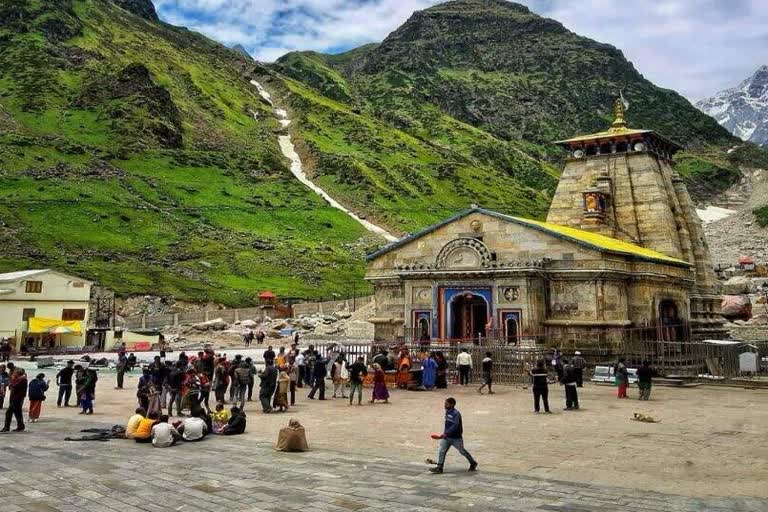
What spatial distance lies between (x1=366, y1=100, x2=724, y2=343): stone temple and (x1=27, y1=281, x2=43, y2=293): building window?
2686 cm

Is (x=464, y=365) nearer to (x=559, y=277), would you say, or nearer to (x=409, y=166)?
(x=559, y=277)

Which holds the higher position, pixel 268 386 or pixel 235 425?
pixel 268 386

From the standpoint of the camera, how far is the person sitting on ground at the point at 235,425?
54.2 ft

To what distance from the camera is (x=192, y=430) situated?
15633 millimetres

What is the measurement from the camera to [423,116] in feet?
630

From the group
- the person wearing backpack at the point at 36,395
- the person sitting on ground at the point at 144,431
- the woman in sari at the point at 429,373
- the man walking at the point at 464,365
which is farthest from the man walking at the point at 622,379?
the person wearing backpack at the point at 36,395

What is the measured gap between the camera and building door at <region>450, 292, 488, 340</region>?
32.4 metres

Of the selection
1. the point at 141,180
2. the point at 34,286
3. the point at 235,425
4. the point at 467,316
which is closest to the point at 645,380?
the point at 467,316

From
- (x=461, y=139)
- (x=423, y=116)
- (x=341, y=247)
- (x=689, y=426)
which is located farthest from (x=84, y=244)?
(x=423, y=116)

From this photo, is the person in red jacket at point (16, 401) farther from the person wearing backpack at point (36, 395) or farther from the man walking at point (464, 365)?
the man walking at point (464, 365)

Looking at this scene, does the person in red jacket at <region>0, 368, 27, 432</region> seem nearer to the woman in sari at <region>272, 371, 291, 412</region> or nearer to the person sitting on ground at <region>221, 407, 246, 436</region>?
the person sitting on ground at <region>221, 407, 246, 436</region>

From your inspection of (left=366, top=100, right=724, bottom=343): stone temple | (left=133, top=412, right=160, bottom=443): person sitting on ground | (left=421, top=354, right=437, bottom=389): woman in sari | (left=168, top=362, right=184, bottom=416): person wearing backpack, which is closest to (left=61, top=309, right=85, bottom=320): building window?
(left=366, top=100, right=724, bottom=343): stone temple

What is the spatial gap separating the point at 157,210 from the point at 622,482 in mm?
84374

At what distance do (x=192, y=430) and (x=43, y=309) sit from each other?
3799 cm
